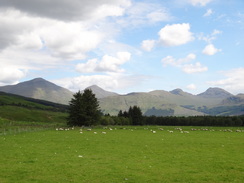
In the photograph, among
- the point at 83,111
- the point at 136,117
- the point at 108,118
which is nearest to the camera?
the point at 83,111

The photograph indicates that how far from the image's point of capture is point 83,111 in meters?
85.1

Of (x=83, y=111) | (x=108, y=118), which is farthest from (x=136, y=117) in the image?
(x=83, y=111)

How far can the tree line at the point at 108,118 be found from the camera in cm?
8575

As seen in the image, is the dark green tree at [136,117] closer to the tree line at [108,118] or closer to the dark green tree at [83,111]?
the tree line at [108,118]

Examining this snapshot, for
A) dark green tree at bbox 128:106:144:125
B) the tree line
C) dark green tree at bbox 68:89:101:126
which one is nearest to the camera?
dark green tree at bbox 68:89:101:126

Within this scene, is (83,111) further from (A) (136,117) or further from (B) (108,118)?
(A) (136,117)

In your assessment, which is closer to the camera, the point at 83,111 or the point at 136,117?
the point at 83,111

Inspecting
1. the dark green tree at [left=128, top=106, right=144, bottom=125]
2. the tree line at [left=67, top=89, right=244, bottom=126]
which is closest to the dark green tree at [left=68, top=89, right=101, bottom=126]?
the tree line at [left=67, top=89, right=244, bottom=126]

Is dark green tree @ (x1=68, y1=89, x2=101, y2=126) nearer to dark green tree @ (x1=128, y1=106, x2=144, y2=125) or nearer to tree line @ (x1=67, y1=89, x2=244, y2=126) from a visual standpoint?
tree line @ (x1=67, y1=89, x2=244, y2=126)

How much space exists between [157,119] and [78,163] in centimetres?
16460

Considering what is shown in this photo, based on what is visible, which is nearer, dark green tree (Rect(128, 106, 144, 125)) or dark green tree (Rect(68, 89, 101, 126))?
dark green tree (Rect(68, 89, 101, 126))

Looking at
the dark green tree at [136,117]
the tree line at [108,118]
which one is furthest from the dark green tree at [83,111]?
the dark green tree at [136,117]

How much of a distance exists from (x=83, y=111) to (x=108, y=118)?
50838 mm

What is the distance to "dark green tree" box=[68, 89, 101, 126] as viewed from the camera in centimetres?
8532
